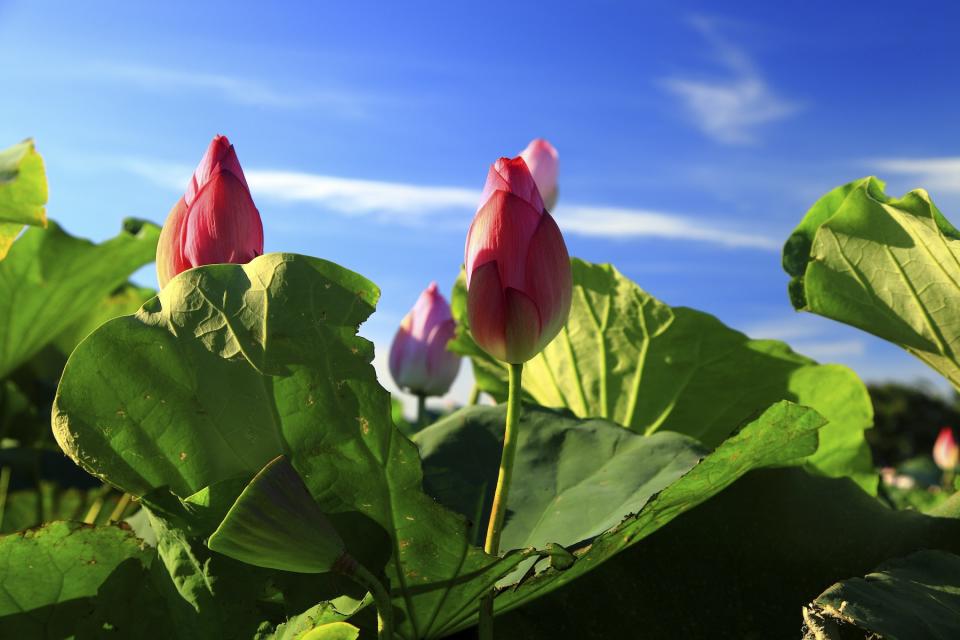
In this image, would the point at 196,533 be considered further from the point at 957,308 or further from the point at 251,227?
the point at 957,308

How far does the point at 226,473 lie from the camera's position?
56cm

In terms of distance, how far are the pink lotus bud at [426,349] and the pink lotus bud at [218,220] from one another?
746mm

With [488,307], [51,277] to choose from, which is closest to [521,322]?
[488,307]

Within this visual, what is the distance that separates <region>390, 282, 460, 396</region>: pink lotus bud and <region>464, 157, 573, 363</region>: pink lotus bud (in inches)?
30.1

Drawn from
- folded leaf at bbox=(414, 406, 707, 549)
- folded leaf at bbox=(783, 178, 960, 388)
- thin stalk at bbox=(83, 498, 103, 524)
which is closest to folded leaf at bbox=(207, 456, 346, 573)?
folded leaf at bbox=(414, 406, 707, 549)

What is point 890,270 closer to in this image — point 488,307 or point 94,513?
point 488,307

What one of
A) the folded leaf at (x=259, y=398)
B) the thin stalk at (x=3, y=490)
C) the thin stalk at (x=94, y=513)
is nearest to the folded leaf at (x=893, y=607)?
the folded leaf at (x=259, y=398)

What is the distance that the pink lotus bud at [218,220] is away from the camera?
1.98 feet

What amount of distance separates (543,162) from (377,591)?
0.93m

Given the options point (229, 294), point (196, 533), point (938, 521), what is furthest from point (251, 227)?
point (938, 521)

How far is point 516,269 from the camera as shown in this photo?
0.59 m

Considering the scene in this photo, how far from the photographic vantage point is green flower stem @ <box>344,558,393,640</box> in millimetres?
502

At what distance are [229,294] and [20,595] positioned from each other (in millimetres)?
286

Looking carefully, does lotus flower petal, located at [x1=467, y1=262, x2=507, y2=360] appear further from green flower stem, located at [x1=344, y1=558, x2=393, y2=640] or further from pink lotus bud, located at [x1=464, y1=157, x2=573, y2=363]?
green flower stem, located at [x1=344, y1=558, x2=393, y2=640]
